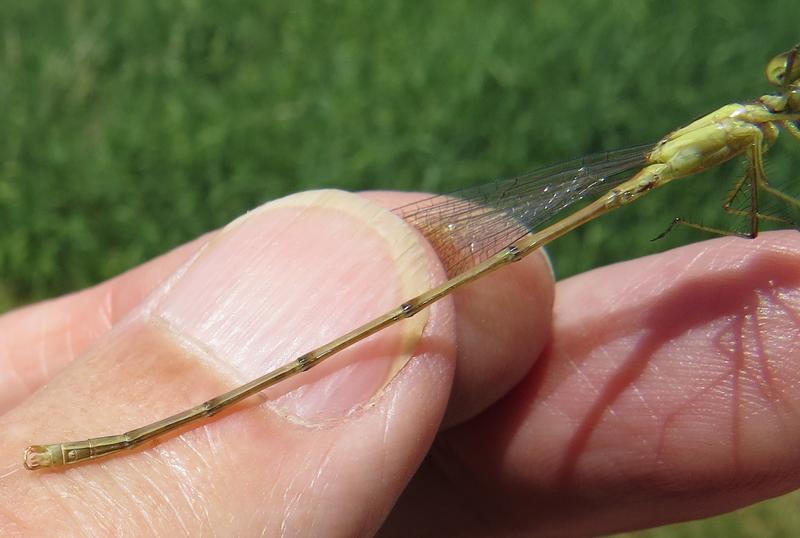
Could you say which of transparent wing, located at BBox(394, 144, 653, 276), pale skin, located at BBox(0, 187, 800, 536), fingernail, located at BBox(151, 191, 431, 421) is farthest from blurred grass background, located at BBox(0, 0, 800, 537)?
fingernail, located at BBox(151, 191, 431, 421)

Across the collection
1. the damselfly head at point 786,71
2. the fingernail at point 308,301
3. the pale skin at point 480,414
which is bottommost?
the pale skin at point 480,414

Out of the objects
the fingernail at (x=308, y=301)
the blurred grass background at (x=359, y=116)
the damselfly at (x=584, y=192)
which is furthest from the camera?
the blurred grass background at (x=359, y=116)

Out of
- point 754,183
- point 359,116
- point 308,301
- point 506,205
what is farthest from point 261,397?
point 359,116

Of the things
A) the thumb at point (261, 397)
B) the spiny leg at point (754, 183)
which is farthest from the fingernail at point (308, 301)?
the spiny leg at point (754, 183)

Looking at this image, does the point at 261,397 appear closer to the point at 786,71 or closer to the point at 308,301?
the point at 308,301

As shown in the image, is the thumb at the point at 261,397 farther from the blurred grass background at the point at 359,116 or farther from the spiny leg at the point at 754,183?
the blurred grass background at the point at 359,116

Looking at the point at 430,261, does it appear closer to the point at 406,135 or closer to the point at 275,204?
the point at 275,204
